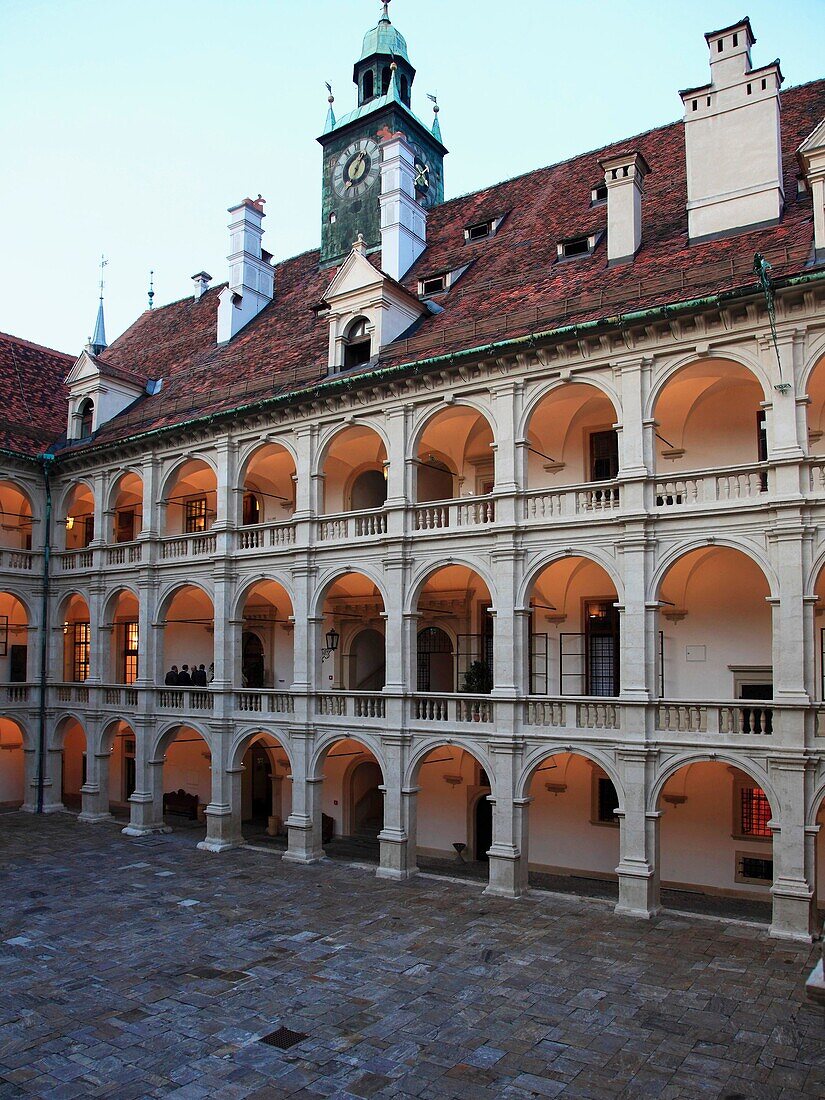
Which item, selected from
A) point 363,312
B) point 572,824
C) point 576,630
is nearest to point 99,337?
point 363,312

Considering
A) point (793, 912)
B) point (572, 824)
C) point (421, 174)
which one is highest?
point (421, 174)

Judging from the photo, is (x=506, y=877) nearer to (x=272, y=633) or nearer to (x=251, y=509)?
(x=272, y=633)

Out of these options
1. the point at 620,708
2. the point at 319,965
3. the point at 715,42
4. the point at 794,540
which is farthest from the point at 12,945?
the point at 715,42

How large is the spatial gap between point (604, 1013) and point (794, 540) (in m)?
9.18

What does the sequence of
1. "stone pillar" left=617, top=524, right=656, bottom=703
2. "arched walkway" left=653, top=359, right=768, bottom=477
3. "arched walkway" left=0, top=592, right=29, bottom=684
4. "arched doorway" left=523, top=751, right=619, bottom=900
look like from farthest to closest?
1. "arched walkway" left=0, top=592, right=29, bottom=684
2. "arched doorway" left=523, top=751, right=619, bottom=900
3. "arched walkway" left=653, top=359, right=768, bottom=477
4. "stone pillar" left=617, top=524, right=656, bottom=703

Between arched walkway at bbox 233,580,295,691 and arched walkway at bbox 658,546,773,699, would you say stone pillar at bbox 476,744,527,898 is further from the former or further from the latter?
arched walkway at bbox 233,580,295,691

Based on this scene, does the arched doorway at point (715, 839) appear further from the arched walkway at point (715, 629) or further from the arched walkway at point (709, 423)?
the arched walkway at point (709, 423)

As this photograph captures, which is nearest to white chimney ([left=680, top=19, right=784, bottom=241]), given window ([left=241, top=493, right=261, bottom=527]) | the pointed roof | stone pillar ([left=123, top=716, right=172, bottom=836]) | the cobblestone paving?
the cobblestone paving

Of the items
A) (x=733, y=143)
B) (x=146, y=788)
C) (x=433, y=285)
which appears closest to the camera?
(x=733, y=143)

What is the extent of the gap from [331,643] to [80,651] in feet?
39.7

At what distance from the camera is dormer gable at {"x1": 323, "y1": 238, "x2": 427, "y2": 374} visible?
23641mm

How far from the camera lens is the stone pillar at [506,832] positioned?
19344 millimetres

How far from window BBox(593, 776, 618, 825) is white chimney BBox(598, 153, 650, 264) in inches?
503

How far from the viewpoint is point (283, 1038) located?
41.3ft
